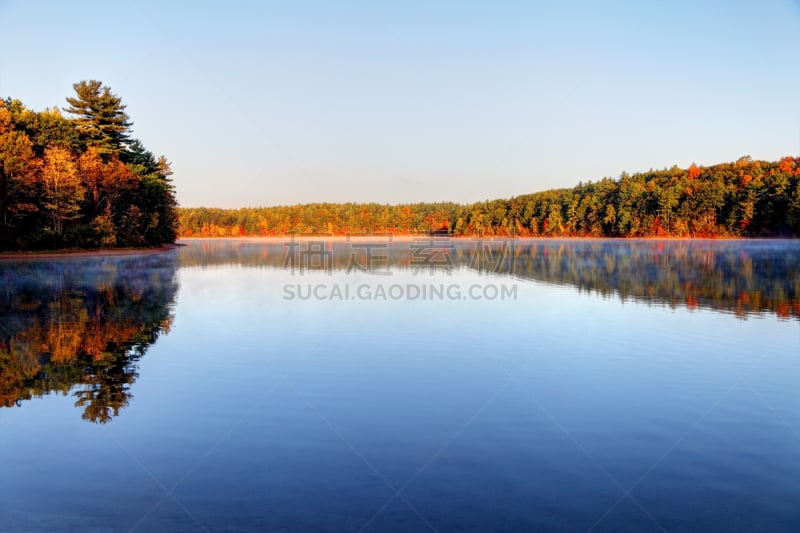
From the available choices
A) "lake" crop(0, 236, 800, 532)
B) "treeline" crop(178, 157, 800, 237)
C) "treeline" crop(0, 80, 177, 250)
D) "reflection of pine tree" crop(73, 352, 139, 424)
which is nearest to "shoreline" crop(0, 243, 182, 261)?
"treeline" crop(0, 80, 177, 250)

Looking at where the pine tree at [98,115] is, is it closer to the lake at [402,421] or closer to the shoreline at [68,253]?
the shoreline at [68,253]

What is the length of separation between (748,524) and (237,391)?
643 cm

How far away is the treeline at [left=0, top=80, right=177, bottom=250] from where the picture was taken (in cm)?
4372

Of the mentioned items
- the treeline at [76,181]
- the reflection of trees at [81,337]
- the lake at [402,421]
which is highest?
the treeline at [76,181]

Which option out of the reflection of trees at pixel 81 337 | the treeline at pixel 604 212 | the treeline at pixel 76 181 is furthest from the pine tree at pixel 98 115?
the treeline at pixel 604 212

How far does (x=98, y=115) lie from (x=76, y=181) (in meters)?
17.0

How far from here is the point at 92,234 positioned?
167ft

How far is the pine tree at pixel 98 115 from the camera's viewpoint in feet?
192

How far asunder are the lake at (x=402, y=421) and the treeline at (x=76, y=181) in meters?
33.7

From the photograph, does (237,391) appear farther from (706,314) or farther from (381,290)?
(381,290)

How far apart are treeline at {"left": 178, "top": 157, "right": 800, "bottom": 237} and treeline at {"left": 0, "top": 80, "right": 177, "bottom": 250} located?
86.9 metres

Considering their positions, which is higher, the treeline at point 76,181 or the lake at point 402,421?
the treeline at point 76,181

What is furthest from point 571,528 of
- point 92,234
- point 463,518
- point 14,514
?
point 92,234

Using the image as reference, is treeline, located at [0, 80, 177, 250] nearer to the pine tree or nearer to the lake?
the pine tree
